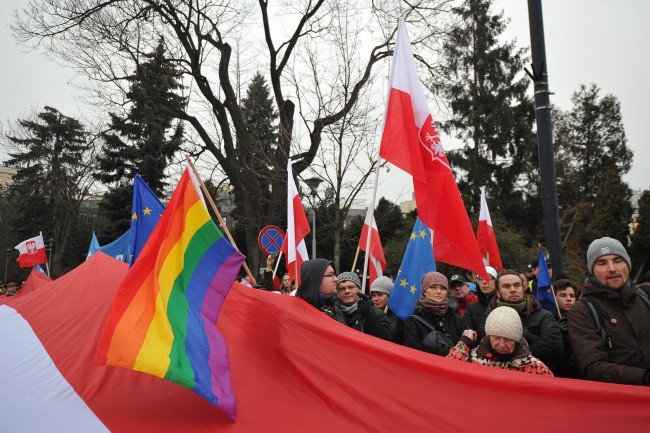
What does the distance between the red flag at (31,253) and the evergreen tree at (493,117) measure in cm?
2225

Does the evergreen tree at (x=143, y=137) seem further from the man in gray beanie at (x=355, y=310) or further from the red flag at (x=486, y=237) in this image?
the man in gray beanie at (x=355, y=310)

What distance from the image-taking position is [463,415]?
3117 mm

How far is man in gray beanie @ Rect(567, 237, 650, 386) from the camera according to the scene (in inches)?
129

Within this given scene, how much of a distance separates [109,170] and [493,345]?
34.0 m

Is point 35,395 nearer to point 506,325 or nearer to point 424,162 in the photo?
point 506,325

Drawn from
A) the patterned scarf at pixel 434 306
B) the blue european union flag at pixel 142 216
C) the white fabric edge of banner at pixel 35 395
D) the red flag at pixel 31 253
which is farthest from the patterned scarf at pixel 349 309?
the red flag at pixel 31 253

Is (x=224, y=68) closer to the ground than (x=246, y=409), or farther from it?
farther from it

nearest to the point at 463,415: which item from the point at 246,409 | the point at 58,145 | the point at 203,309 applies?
the point at 246,409

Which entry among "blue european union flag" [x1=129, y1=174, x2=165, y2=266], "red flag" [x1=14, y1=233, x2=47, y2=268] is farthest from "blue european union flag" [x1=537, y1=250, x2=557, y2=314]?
"red flag" [x1=14, y1=233, x2=47, y2=268]

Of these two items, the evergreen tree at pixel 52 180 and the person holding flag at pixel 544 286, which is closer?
the person holding flag at pixel 544 286

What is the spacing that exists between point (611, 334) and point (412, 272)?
3.71 m

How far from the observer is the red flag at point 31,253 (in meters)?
15.8

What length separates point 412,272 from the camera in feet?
23.0

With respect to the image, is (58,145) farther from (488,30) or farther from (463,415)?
(463,415)
